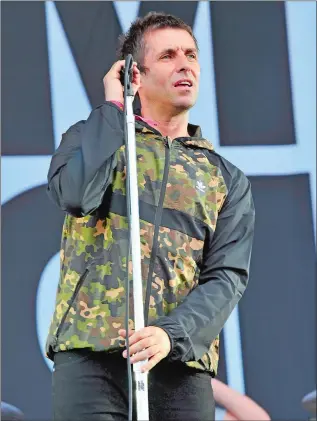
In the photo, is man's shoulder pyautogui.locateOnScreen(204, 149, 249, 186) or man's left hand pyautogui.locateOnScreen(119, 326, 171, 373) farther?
man's shoulder pyautogui.locateOnScreen(204, 149, 249, 186)

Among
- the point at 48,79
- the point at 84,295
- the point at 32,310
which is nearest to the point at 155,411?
the point at 84,295

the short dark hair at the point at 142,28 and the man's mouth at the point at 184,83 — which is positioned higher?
the short dark hair at the point at 142,28

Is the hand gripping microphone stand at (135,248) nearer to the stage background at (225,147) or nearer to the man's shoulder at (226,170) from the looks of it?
the man's shoulder at (226,170)

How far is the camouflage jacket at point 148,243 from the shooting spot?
7.53ft

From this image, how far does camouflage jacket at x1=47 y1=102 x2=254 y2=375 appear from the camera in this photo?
229 centimetres

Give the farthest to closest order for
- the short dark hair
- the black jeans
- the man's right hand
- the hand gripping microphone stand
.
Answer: the short dark hair → the man's right hand → the black jeans → the hand gripping microphone stand

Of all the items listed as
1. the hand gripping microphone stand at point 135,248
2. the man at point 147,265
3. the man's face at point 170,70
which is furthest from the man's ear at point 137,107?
the hand gripping microphone stand at point 135,248

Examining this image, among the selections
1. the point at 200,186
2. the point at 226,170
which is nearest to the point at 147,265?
the point at 200,186

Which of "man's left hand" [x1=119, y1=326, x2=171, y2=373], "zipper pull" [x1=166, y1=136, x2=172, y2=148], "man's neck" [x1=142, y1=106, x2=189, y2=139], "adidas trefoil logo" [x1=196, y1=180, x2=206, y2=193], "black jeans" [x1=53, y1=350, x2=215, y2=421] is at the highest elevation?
"man's neck" [x1=142, y1=106, x2=189, y2=139]

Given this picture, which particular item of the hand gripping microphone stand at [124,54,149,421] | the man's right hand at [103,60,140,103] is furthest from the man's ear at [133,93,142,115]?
the hand gripping microphone stand at [124,54,149,421]

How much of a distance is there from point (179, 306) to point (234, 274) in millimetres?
246

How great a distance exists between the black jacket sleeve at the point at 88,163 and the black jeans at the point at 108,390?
35 centimetres

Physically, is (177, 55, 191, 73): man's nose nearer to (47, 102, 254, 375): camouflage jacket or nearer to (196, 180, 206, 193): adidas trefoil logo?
(47, 102, 254, 375): camouflage jacket

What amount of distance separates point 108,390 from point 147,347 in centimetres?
23
